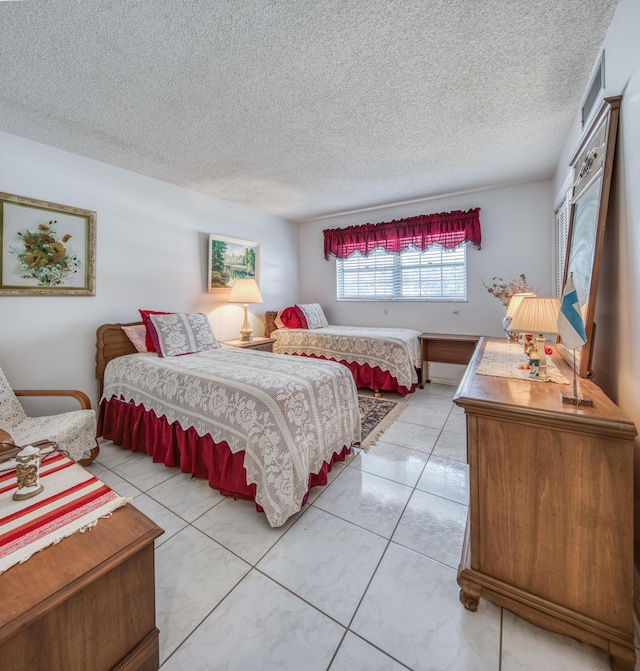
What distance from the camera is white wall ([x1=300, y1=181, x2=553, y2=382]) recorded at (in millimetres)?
3674

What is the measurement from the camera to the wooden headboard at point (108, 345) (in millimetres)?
2795

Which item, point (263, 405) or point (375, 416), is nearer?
point (263, 405)

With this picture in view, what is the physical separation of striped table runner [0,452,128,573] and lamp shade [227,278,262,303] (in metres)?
2.68

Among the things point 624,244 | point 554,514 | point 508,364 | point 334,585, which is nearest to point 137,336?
point 334,585

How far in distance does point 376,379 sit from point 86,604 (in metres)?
3.34

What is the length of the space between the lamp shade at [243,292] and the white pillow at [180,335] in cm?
76

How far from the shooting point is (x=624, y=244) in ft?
4.29

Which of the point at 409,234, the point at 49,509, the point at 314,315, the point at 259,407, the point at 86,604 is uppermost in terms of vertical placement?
the point at 409,234

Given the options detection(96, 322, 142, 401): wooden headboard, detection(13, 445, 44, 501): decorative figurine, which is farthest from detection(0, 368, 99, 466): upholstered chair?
detection(13, 445, 44, 501): decorative figurine

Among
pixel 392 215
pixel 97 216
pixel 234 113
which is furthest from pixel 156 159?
pixel 392 215

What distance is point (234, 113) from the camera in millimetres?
2164

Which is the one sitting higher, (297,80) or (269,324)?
(297,80)

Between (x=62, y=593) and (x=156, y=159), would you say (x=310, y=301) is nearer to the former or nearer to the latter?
(x=156, y=159)

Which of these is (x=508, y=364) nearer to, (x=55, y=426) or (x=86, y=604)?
(x=86, y=604)
